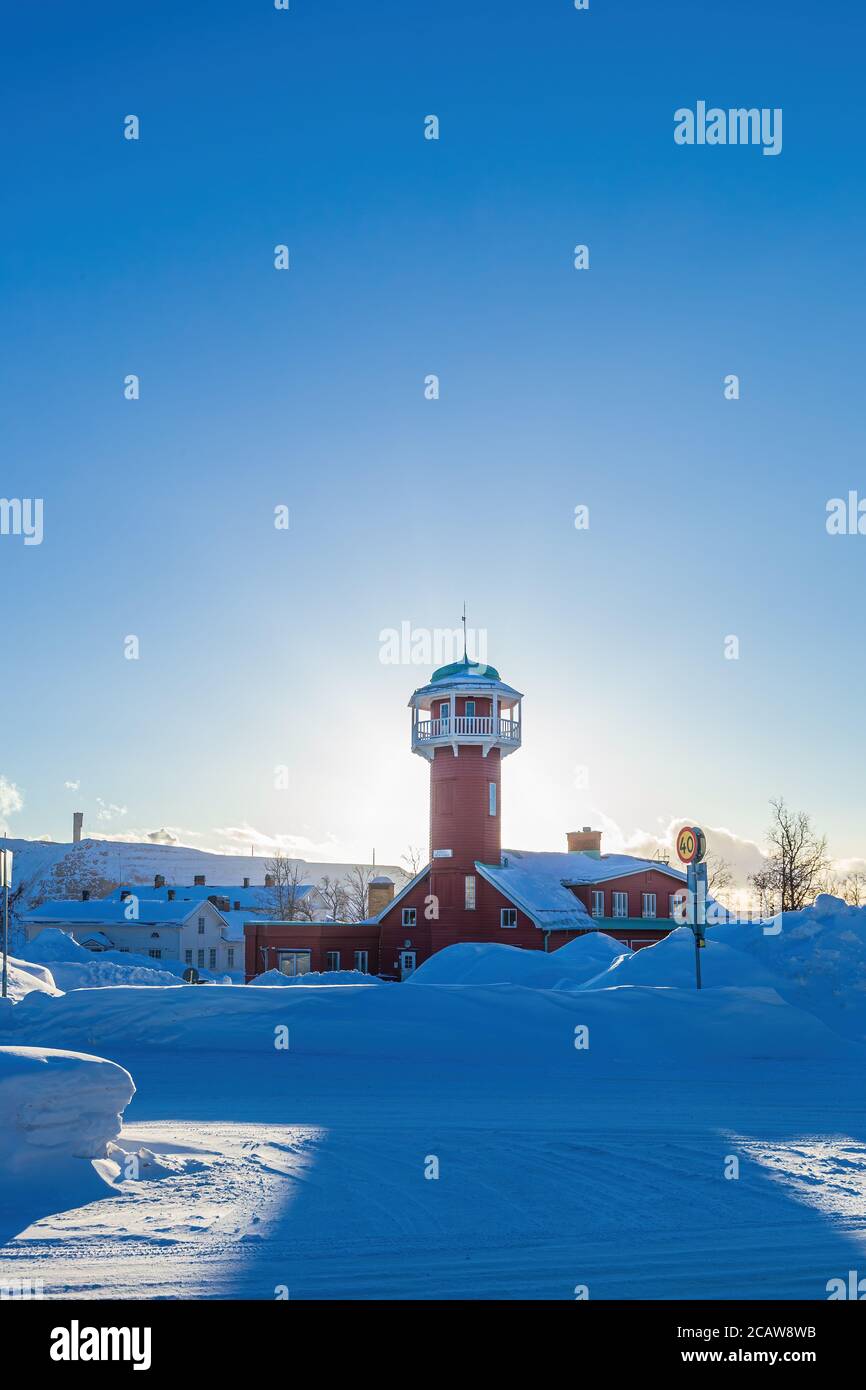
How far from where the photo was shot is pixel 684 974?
23.2m

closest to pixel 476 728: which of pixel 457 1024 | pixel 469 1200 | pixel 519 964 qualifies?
pixel 519 964

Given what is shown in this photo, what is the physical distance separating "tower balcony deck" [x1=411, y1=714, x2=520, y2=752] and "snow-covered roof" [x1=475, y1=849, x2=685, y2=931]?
538cm

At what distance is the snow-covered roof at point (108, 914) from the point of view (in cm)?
7131

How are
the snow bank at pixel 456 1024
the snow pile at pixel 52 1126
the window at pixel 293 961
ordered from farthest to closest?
the window at pixel 293 961 → the snow bank at pixel 456 1024 → the snow pile at pixel 52 1126

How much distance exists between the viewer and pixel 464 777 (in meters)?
46.5

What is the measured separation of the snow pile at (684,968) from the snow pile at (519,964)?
3.40 m

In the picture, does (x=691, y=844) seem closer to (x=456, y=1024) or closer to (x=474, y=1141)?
(x=456, y=1024)

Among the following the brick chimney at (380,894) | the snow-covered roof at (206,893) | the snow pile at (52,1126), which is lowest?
the snow-covered roof at (206,893)

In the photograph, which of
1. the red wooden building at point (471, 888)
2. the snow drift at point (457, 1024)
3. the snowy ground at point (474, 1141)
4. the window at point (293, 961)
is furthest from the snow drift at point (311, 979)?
the snow drift at point (457, 1024)

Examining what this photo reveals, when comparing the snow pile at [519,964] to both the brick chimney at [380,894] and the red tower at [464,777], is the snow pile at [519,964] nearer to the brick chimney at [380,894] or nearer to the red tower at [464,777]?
the red tower at [464,777]

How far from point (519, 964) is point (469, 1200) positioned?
79.9ft
